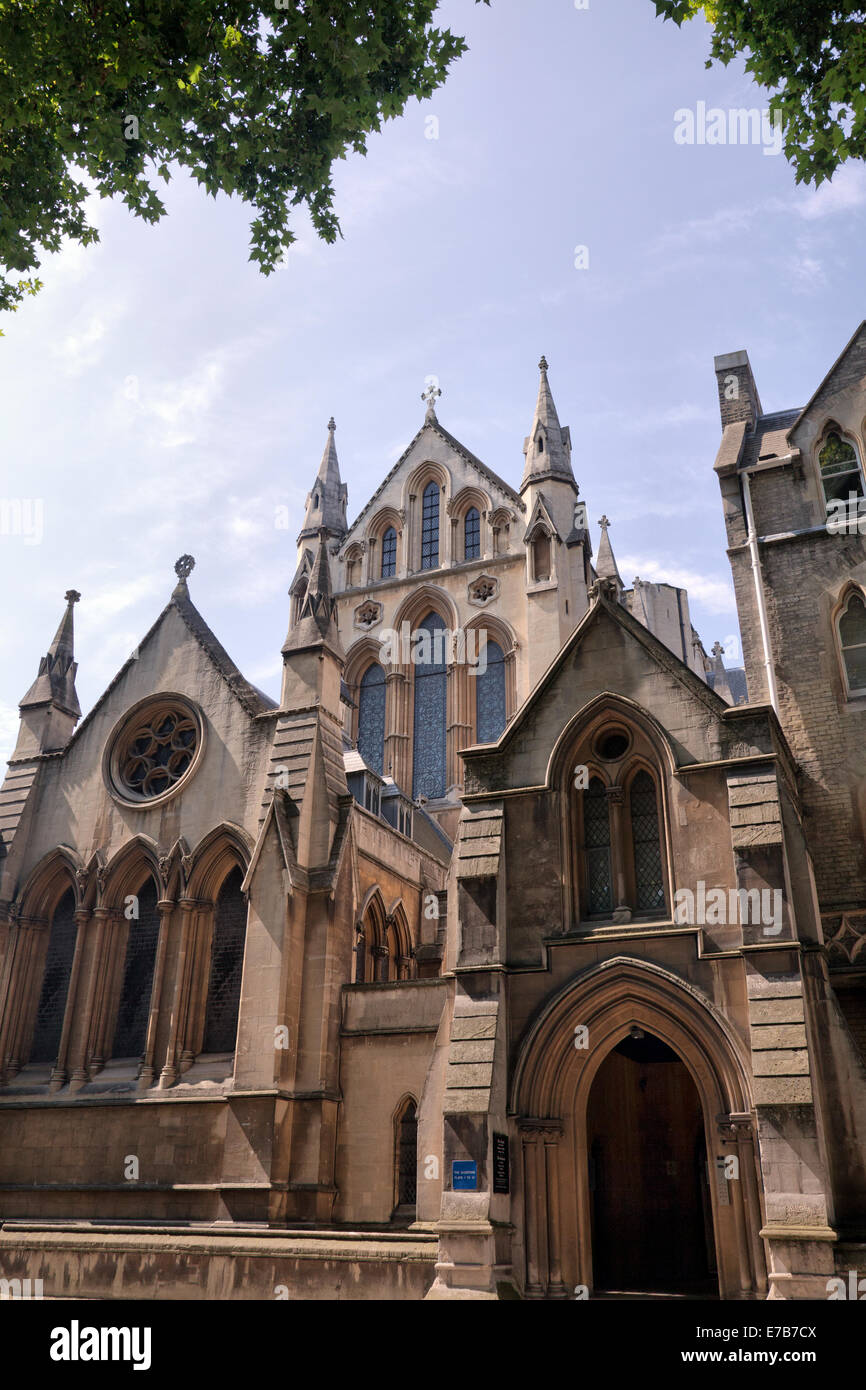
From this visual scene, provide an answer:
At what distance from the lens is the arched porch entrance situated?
46.0 feet

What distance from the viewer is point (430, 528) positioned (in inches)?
1588

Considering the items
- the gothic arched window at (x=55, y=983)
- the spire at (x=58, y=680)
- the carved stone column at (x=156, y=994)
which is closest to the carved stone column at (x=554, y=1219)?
the carved stone column at (x=156, y=994)

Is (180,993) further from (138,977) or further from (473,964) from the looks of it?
(473,964)

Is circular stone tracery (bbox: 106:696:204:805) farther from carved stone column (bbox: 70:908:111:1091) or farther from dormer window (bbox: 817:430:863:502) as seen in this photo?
dormer window (bbox: 817:430:863:502)

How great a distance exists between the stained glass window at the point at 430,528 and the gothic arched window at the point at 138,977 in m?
18.2

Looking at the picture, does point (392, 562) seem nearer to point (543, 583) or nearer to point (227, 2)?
point (543, 583)

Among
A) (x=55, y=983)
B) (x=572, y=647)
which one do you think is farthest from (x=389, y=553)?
(x=572, y=647)

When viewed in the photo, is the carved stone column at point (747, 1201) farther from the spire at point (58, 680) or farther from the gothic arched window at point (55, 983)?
the spire at point (58, 680)

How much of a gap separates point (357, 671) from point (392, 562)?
4.57 meters

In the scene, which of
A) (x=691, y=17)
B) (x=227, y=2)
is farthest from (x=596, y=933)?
(x=227, y=2)

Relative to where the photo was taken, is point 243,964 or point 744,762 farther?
point 243,964

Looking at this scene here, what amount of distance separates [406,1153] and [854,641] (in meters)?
12.3

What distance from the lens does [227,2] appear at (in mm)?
12031

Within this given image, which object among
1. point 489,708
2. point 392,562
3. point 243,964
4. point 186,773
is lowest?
point 243,964
